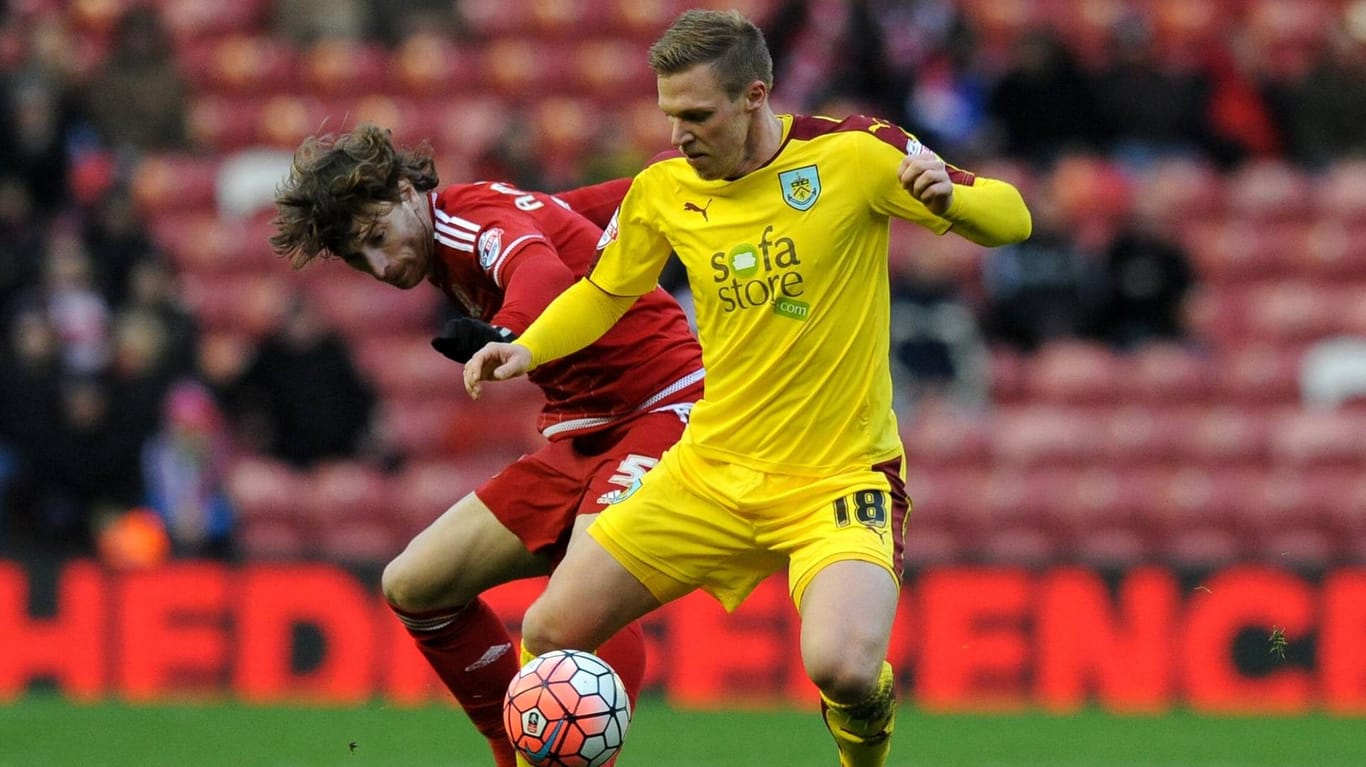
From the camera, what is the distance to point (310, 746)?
31.3ft

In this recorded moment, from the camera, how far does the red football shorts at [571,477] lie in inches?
262

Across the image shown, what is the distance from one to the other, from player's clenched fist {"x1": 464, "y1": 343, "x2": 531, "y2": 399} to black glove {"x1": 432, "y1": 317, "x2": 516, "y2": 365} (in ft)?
0.08

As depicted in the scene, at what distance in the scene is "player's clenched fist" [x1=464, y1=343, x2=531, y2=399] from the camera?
5.88 metres

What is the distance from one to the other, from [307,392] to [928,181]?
7.75 m

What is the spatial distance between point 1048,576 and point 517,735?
6.04 meters

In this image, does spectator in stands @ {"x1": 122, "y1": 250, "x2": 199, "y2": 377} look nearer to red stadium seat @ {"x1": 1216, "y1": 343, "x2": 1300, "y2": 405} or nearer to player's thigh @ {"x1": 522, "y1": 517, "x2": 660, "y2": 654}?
red stadium seat @ {"x1": 1216, "y1": 343, "x2": 1300, "y2": 405}

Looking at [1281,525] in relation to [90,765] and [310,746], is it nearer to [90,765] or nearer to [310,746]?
[310,746]

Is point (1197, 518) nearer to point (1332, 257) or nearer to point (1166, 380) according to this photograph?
point (1166, 380)

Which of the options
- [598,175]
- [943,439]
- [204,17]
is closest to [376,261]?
[943,439]

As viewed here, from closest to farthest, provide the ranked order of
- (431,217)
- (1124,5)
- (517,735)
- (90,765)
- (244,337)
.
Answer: (517,735) → (431,217) → (90,765) → (244,337) → (1124,5)

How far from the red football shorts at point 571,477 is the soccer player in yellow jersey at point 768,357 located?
0.32 metres

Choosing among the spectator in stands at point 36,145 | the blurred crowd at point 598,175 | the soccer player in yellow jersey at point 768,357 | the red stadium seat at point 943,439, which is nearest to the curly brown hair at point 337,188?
the soccer player in yellow jersey at point 768,357

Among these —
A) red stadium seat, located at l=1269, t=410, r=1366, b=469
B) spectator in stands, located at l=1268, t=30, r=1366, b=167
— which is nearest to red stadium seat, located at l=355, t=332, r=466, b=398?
red stadium seat, located at l=1269, t=410, r=1366, b=469

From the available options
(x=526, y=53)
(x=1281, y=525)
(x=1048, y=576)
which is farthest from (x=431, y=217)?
(x=526, y=53)
